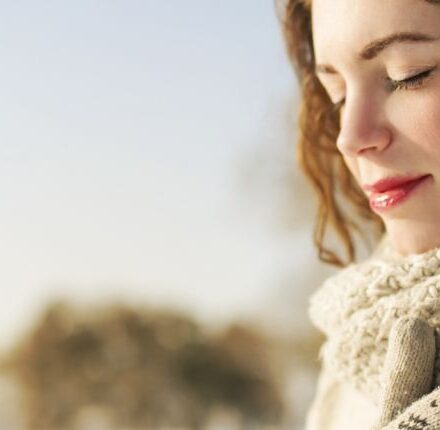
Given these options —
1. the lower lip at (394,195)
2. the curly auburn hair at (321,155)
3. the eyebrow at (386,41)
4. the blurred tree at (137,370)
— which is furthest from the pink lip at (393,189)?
the blurred tree at (137,370)

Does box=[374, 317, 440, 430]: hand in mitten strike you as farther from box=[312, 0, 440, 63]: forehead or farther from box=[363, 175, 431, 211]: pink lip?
box=[312, 0, 440, 63]: forehead

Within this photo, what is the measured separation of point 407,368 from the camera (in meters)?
0.80

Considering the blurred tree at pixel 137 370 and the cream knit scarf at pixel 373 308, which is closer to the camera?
the cream knit scarf at pixel 373 308

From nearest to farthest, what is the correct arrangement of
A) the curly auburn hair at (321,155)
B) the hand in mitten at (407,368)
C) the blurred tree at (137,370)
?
the hand in mitten at (407,368) < the curly auburn hair at (321,155) < the blurred tree at (137,370)

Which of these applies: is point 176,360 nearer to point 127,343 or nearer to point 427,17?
point 127,343

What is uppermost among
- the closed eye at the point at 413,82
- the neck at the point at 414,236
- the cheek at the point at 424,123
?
the closed eye at the point at 413,82

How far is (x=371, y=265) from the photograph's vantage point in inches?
36.8

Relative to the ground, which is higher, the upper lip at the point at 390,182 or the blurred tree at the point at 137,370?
the upper lip at the point at 390,182

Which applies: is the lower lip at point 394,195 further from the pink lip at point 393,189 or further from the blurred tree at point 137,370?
the blurred tree at point 137,370

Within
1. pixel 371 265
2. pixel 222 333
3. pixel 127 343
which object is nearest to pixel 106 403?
pixel 127 343

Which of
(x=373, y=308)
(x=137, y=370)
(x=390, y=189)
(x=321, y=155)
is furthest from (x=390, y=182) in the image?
(x=137, y=370)

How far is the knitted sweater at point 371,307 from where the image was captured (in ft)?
2.80

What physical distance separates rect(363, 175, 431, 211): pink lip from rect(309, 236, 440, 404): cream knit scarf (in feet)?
0.19

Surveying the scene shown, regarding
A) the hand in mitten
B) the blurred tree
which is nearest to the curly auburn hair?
the hand in mitten
